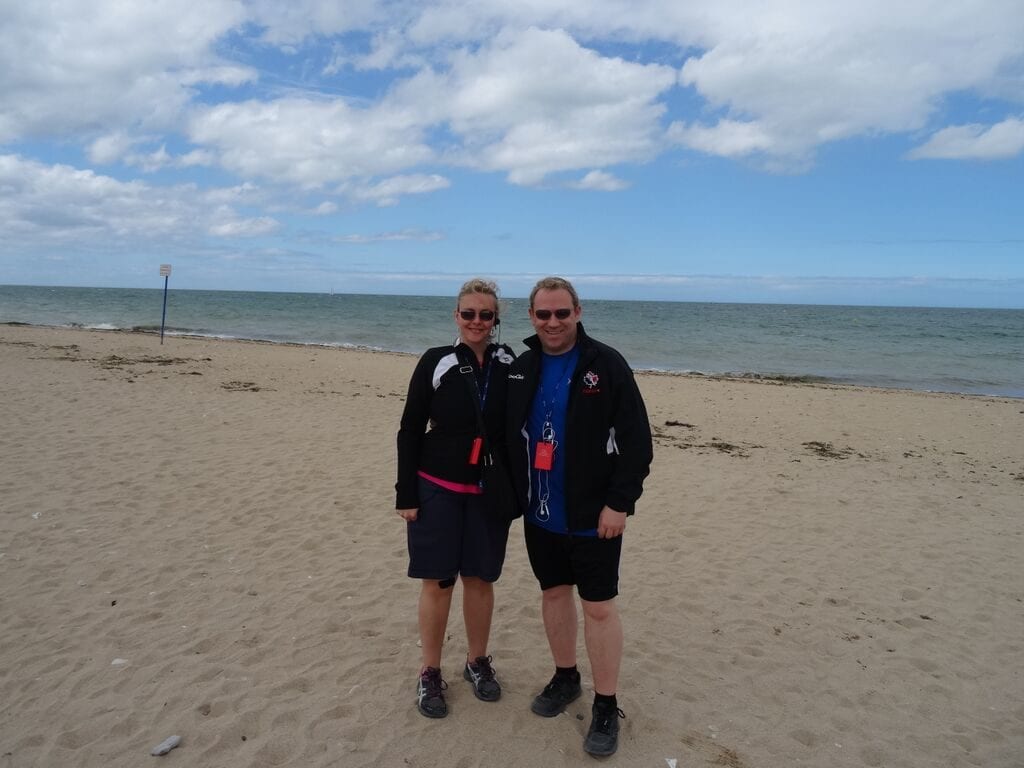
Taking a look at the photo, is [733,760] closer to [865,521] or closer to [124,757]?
[124,757]

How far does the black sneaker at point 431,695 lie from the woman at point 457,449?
410mm

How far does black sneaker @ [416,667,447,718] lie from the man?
69 cm

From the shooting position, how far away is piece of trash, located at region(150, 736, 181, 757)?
2689 mm

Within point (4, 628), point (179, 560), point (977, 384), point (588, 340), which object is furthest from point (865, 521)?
point (977, 384)

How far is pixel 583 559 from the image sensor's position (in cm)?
269

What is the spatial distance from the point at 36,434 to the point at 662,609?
7.41 m

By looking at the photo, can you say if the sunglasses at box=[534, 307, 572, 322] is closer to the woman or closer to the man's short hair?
the man's short hair

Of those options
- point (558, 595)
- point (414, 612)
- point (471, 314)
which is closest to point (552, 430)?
point (471, 314)

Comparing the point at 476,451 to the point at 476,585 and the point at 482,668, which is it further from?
the point at 482,668

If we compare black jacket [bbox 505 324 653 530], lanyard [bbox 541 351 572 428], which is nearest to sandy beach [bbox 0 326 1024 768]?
black jacket [bbox 505 324 653 530]

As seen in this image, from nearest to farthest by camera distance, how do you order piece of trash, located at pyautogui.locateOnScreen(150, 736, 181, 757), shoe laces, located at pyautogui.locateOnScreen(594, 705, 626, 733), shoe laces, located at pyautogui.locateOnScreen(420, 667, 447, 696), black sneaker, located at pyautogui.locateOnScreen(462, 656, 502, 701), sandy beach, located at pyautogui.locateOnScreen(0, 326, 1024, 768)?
piece of trash, located at pyautogui.locateOnScreen(150, 736, 181, 757) < shoe laces, located at pyautogui.locateOnScreen(594, 705, 626, 733) < sandy beach, located at pyautogui.locateOnScreen(0, 326, 1024, 768) < shoe laces, located at pyautogui.locateOnScreen(420, 667, 447, 696) < black sneaker, located at pyautogui.locateOnScreen(462, 656, 502, 701)

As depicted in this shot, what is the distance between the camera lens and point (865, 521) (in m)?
6.25

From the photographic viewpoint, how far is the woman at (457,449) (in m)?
2.76

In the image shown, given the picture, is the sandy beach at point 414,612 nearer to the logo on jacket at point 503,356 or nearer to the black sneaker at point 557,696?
the black sneaker at point 557,696
